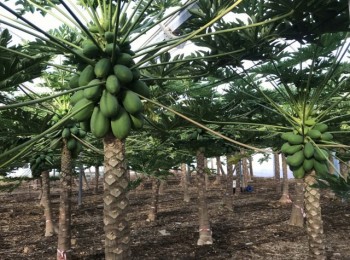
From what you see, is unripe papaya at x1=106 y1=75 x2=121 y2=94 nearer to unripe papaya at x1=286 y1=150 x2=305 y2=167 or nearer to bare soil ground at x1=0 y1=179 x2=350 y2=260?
unripe papaya at x1=286 y1=150 x2=305 y2=167

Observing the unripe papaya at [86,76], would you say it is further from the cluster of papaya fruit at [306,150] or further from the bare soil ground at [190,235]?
the bare soil ground at [190,235]

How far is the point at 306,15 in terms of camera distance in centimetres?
302

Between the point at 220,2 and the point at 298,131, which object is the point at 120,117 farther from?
the point at 298,131

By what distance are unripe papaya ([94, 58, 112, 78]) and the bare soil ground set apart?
442cm

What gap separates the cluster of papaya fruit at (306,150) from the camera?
4141 mm

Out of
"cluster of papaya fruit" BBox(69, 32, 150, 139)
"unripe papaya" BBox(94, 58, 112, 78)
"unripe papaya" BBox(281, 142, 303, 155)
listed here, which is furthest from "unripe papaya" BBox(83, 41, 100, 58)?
"unripe papaya" BBox(281, 142, 303, 155)

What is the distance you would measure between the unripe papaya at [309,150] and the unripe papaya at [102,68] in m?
2.49

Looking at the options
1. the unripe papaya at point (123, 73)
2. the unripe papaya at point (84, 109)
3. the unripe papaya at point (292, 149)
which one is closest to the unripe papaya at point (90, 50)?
the unripe papaya at point (123, 73)

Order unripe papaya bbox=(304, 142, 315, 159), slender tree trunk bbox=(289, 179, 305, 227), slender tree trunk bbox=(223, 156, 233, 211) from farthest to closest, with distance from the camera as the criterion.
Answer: slender tree trunk bbox=(223, 156, 233, 211)
slender tree trunk bbox=(289, 179, 305, 227)
unripe papaya bbox=(304, 142, 315, 159)

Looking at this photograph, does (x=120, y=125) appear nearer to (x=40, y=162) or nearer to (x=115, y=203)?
(x=115, y=203)

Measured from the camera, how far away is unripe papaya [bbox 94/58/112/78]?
2.69 m

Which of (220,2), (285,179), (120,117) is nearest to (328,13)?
(220,2)

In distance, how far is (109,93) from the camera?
8.86ft

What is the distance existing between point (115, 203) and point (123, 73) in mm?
960
